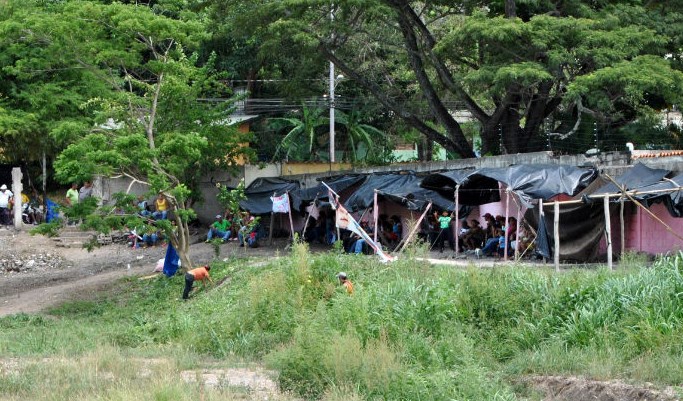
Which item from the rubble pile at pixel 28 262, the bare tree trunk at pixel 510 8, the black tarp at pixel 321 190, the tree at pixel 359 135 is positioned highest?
the bare tree trunk at pixel 510 8

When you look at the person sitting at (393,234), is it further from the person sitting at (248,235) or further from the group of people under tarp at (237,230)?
the person sitting at (248,235)

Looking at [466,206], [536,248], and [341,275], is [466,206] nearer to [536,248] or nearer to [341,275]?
[536,248]

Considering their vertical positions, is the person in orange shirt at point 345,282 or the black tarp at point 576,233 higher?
the black tarp at point 576,233

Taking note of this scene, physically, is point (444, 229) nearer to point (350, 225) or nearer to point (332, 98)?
point (350, 225)

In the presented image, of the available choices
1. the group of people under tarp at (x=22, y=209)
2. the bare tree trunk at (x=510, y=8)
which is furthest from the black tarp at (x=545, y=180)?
the group of people under tarp at (x=22, y=209)

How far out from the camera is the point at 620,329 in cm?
1209

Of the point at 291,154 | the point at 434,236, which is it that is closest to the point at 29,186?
the point at 291,154

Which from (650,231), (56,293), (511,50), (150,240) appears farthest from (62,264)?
(650,231)

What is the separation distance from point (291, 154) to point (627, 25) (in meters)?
19.3

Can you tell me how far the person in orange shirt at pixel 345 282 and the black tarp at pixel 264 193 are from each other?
14.9m

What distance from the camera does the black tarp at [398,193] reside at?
Answer: 82.1 ft

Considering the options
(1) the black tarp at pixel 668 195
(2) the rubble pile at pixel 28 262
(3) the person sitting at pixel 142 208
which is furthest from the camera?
(2) the rubble pile at pixel 28 262

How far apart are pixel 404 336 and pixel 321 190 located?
17942mm

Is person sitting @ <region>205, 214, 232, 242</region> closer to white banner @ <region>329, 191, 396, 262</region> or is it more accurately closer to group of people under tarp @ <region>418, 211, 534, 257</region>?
white banner @ <region>329, 191, 396, 262</region>
